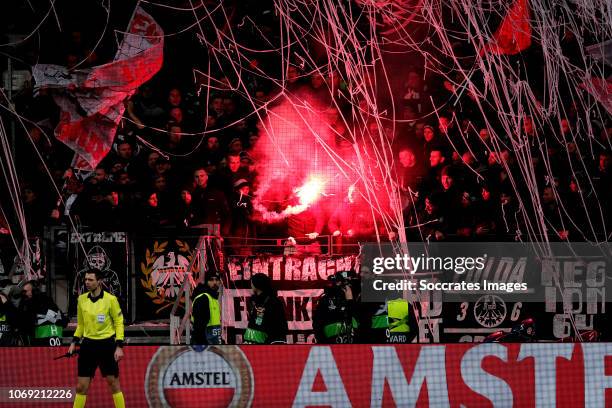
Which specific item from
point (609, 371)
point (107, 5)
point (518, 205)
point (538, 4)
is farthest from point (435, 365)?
point (107, 5)

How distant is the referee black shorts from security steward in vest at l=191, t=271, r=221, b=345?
48.7 inches

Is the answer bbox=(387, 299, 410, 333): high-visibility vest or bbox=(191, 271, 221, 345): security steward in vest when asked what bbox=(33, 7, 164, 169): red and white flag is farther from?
bbox=(387, 299, 410, 333): high-visibility vest

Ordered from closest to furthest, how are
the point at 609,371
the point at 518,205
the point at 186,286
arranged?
1. the point at 609,371
2. the point at 186,286
3. the point at 518,205

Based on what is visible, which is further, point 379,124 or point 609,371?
point 379,124

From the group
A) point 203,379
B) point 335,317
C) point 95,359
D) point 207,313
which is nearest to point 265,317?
point 207,313

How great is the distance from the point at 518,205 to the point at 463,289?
146 centimetres

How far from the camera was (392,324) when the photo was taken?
12.8 meters

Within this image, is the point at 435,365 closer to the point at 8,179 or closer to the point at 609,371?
the point at 609,371

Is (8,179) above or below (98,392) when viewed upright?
above

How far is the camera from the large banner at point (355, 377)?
11.1 meters

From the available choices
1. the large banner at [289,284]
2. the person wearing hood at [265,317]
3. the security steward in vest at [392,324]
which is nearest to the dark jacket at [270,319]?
the person wearing hood at [265,317]

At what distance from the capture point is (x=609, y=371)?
1109 centimetres

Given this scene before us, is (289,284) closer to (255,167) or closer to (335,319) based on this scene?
(335,319)

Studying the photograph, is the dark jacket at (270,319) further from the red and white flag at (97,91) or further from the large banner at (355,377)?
the red and white flag at (97,91)
